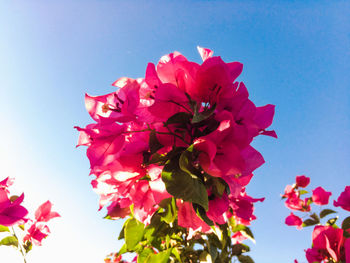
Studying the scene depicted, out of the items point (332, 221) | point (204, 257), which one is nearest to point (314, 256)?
point (332, 221)

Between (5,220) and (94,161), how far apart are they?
28.2 inches

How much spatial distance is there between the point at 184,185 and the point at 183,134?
0.39 feet

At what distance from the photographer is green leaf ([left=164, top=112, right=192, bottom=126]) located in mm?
574

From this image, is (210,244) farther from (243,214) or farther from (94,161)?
(94,161)

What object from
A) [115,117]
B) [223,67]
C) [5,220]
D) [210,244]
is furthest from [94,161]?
[210,244]

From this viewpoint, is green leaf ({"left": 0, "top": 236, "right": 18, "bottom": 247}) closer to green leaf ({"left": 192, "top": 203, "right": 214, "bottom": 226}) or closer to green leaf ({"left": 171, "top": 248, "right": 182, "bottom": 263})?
green leaf ({"left": 171, "top": 248, "right": 182, "bottom": 263})

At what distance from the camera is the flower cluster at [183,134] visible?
1.84 ft

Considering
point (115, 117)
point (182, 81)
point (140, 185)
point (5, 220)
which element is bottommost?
point (5, 220)

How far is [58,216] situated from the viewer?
76.6 inches

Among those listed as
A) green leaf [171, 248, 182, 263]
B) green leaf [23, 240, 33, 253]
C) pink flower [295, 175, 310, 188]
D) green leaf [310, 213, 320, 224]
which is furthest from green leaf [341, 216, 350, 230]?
green leaf [23, 240, 33, 253]

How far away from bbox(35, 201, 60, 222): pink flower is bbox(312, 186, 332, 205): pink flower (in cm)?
239

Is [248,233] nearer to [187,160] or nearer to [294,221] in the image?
[294,221]

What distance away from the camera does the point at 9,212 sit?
107 centimetres

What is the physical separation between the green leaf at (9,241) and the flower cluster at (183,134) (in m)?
1.28
